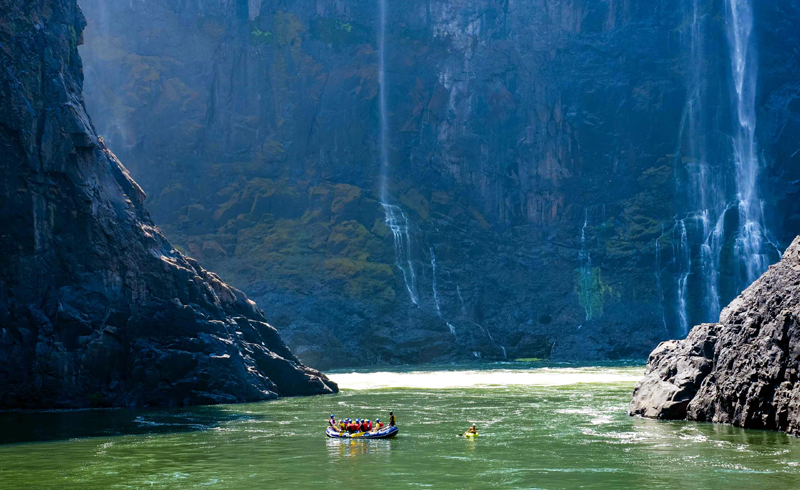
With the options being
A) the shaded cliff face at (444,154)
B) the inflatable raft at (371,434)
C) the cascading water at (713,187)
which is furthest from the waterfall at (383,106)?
the inflatable raft at (371,434)

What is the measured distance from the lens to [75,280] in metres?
73.1

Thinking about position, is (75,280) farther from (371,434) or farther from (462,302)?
(462,302)

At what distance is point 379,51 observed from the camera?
173500mm

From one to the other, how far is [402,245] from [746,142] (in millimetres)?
64614

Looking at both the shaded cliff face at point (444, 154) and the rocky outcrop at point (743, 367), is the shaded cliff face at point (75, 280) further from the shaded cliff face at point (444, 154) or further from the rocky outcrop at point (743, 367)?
the shaded cliff face at point (444, 154)

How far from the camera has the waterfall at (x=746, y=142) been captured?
148500 mm

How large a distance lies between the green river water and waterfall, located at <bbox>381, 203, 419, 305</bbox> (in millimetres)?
80303

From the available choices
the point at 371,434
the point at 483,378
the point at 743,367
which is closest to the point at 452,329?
the point at 483,378

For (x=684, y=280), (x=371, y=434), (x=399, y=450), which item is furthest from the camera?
(x=684, y=280)

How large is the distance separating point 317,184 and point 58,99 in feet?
294

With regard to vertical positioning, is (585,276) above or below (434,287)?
above

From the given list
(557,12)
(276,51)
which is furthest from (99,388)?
(557,12)

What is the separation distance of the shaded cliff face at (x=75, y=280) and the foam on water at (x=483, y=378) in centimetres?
2155

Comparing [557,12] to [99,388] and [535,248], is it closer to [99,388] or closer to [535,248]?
[535,248]
